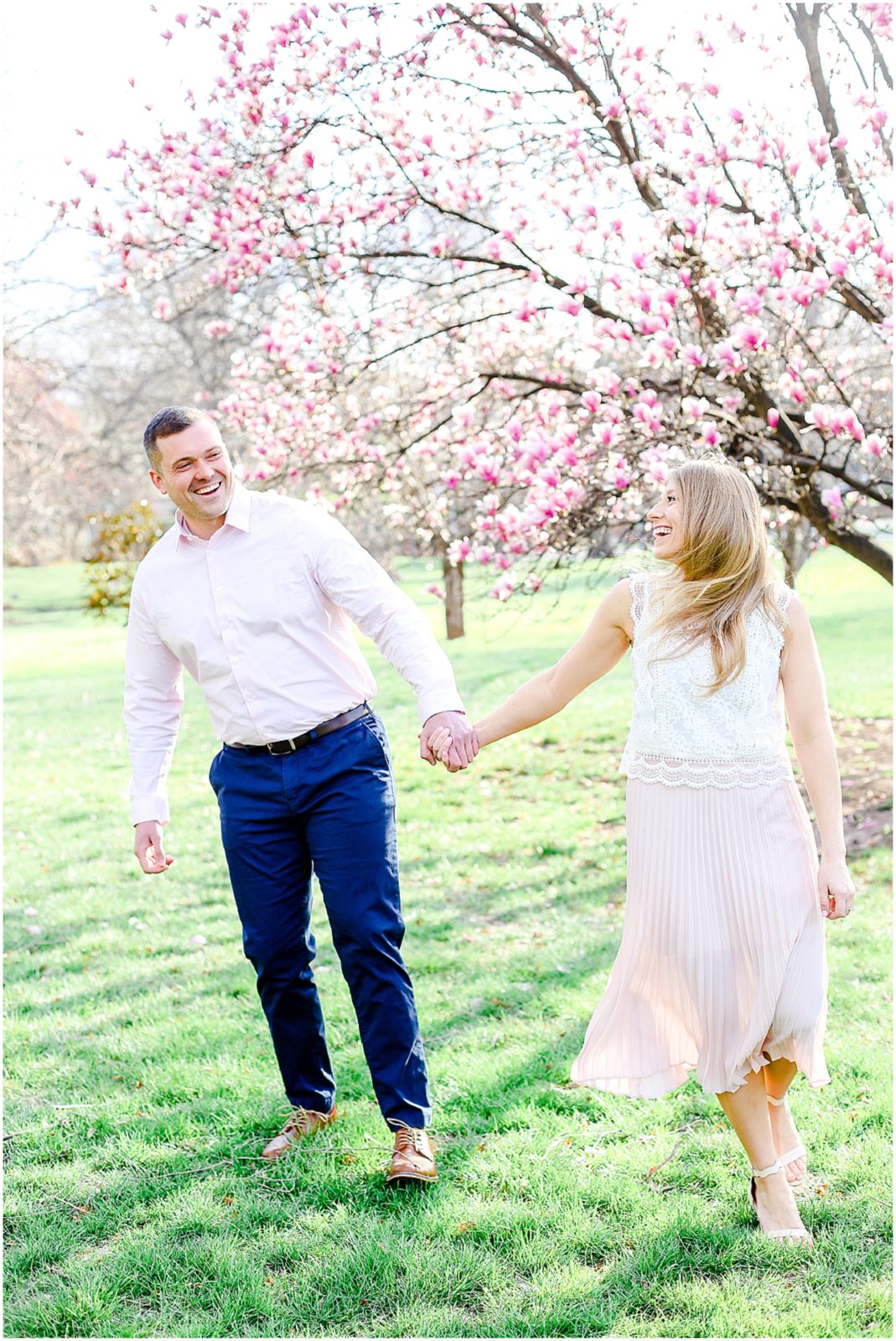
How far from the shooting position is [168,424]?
330 centimetres

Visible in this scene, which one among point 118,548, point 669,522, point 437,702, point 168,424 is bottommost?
point 437,702

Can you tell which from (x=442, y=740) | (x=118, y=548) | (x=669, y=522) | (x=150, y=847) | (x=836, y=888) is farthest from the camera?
(x=118, y=548)

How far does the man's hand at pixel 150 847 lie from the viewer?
3.50m

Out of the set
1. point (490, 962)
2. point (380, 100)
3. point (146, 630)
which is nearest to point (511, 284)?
point (380, 100)

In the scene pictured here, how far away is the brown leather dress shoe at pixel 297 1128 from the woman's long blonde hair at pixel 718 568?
73.1 inches

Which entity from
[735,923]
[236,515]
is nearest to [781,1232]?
[735,923]

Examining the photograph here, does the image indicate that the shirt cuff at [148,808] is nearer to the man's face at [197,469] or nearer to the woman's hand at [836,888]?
the man's face at [197,469]

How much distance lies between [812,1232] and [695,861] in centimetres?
98

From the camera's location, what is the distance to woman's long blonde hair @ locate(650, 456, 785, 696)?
115 inches

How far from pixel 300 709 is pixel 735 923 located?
1.30 metres

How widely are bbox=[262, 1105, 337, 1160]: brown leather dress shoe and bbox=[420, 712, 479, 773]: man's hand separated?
124 cm

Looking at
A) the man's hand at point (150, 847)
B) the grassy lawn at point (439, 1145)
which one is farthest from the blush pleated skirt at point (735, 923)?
the man's hand at point (150, 847)

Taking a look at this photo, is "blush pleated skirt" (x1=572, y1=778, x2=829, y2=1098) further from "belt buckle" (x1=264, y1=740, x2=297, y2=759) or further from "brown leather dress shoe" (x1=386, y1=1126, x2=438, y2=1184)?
"belt buckle" (x1=264, y1=740, x2=297, y2=759)

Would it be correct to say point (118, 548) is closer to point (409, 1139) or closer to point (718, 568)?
point (409, 1139)
